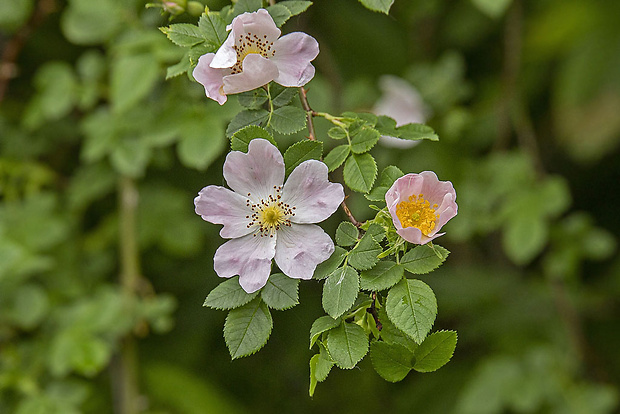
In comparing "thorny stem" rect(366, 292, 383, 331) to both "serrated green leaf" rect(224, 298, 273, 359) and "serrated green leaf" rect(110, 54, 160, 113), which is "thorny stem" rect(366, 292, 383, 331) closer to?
"serrated green leaf" rect(224, 298, 273, 359)

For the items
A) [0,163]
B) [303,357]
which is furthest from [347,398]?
[0,163]

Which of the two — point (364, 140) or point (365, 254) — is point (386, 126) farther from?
point (365, 254)

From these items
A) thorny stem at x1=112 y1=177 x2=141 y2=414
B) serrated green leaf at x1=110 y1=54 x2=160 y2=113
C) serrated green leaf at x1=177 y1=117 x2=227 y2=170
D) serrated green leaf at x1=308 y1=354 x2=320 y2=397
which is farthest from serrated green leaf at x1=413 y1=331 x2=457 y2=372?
thorny stem at x1=112 y1=177 x2=141 y2=414

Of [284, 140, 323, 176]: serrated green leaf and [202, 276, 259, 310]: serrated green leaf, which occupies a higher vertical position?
[284, 140, 323, 176]: serrated green leaf

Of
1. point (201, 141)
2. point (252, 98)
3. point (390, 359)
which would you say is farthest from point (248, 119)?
point (201, 141)

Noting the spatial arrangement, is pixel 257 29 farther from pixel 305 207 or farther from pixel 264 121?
pixel 305 207

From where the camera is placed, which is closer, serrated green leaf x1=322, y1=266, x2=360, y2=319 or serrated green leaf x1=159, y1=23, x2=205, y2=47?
serrated green leaf x1=322, y1=266, x2=360, y2=319

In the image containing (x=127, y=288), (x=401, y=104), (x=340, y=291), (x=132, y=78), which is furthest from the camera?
(x=401, y=104)
